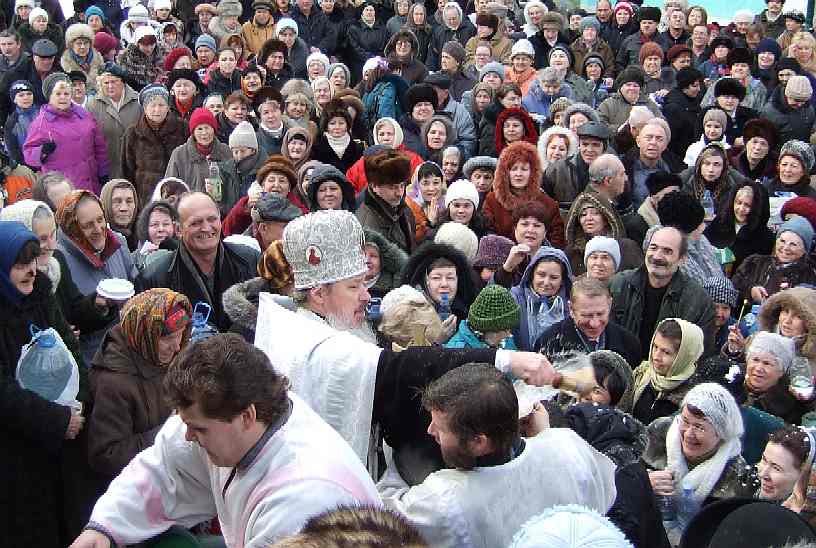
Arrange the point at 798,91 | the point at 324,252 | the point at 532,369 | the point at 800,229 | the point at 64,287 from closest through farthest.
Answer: the point at 532,369
the point at 324,252
the point at 64,287
the point at 800,229
the point at 798,91

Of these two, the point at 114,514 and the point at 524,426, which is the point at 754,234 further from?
the point at 114,514

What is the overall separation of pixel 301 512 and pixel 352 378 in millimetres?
669

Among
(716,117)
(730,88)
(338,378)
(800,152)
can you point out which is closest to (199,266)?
(338,378)

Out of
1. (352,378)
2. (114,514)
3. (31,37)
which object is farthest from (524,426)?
(31,37)

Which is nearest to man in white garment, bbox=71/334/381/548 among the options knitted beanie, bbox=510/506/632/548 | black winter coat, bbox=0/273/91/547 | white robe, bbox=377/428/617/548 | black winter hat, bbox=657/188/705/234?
white robe, bbox=377/428/617/548

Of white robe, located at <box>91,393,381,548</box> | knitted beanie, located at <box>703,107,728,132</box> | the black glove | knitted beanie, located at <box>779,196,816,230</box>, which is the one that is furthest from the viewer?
knitted beanie, located at <box>703,107,728,132</box>

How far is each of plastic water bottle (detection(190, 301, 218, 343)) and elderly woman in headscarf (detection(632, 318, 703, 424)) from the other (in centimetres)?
188

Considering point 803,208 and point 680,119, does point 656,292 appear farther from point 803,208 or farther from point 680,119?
point 680,119

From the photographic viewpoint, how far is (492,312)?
15.3 ft

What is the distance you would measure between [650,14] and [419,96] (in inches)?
186

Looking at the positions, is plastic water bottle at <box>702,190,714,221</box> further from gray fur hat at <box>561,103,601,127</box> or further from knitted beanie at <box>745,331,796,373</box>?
knitted beanie at <box>745,331,796,373</box>

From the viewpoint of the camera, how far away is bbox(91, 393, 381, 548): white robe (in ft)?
7.13

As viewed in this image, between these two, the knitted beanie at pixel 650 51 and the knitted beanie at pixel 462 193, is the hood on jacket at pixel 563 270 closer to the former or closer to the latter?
the knitted beanie at pixel 462 193

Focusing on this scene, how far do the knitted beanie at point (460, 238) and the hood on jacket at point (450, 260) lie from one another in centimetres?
93
